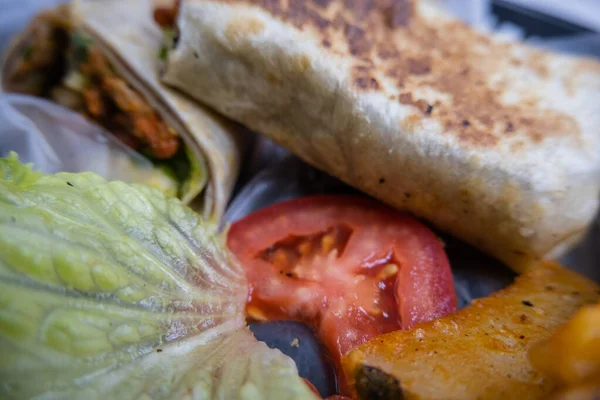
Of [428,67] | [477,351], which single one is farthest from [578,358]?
[428,67]

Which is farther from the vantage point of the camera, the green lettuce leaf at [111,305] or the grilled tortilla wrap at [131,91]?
the grilled tortilla wrap at [131,91]

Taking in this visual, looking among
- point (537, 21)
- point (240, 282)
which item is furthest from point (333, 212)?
point (537, 21)

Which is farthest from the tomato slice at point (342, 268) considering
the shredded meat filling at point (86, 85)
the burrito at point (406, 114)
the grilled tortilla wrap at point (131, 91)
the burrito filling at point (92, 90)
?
the shredded meat filling at point (86, 85)

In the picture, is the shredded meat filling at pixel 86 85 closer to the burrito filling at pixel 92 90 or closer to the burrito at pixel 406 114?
the burrito filling at pixel 92 90

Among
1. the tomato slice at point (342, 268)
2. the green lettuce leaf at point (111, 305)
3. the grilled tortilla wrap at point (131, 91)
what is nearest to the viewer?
the green lettuce leaf at point (111, 305)

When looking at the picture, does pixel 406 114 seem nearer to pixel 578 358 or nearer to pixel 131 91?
pixel 578 358

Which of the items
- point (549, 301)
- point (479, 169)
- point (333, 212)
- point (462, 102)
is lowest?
point (333, 212)

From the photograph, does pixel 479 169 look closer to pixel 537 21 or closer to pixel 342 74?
pixel 342 74
